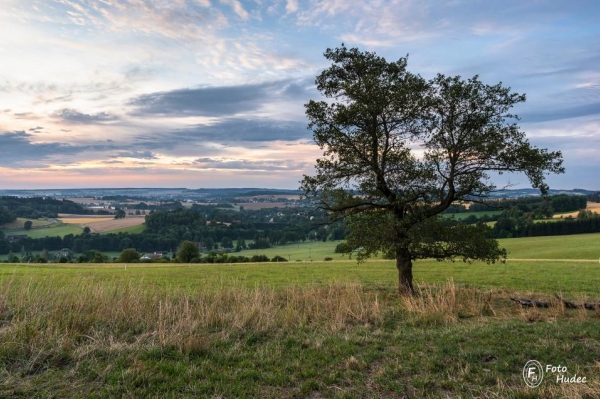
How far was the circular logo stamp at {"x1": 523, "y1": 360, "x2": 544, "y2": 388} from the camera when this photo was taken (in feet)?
18.1

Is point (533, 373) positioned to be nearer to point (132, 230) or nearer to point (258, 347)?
point (258, 347)

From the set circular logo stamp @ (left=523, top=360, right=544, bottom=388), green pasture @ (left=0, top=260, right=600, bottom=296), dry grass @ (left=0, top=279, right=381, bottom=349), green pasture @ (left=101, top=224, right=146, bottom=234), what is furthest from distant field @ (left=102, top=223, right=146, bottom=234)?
circular logo stamp @ (left=523, top=360, right=544, bottom=388)

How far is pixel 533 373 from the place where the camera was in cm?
590

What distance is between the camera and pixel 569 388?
5.09 metres

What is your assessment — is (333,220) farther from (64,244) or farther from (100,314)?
(64,244)

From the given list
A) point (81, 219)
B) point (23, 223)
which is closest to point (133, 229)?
point (81, 219)

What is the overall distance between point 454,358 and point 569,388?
67.1 inches

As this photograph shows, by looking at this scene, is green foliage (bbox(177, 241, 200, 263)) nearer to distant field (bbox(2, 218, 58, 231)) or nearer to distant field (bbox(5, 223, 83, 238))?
distant field (bbox(5, 223, 83, 238))

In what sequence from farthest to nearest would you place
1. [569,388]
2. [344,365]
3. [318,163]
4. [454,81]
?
1. [318,163]
2. [454,81]
3. [344,365]
4. [569,388]

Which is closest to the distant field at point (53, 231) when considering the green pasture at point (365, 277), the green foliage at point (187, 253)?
the green foliage at point (187, 253)

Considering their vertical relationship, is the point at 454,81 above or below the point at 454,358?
above

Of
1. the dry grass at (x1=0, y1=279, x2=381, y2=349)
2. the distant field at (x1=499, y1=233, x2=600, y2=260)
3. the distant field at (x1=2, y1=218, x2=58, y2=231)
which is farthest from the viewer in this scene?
the distant field at (x1=2, y1=218, x2=58, y2=231)

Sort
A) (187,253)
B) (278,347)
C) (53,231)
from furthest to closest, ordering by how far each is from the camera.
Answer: (53,231)
(187,253)
(278,347)

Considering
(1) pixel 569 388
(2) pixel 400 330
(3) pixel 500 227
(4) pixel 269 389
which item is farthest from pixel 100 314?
(3) pixel 500 227
